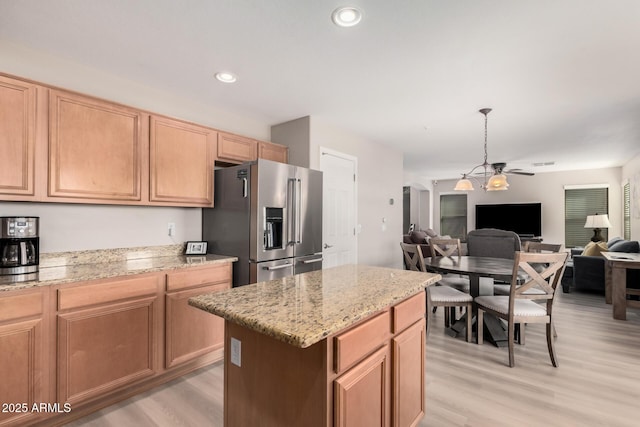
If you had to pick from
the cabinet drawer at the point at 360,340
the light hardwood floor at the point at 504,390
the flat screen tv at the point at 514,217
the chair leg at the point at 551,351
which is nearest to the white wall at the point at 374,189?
the light hardwood floor at the point at 504,390

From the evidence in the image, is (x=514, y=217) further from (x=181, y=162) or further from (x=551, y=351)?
(x=181, y=162)

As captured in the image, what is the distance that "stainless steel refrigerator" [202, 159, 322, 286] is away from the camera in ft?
9.03

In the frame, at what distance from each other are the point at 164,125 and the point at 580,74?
351 cm

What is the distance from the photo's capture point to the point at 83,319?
1.91m

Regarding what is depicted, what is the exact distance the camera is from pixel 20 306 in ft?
5.53

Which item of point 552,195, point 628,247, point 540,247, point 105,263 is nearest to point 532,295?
point 540,247

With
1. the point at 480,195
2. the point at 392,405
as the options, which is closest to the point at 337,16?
the point at 392,405

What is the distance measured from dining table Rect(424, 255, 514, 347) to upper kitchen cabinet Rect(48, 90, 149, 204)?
9.45 ft

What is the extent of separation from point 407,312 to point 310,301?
570mm

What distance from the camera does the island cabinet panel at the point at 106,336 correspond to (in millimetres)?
1858

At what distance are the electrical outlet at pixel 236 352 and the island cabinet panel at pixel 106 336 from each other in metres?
1.21

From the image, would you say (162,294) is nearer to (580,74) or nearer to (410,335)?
(410,335)

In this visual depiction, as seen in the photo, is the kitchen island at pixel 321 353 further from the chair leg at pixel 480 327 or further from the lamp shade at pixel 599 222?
the lamp shade at pixel 599 222

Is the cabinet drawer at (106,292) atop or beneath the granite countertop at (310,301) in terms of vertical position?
beneath
